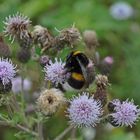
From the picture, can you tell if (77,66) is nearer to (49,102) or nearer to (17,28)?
(49,102)

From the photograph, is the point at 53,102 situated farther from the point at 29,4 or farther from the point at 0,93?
the point at 29,4

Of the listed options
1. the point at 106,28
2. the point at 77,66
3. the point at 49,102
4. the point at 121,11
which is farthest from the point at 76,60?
the point at 121,11

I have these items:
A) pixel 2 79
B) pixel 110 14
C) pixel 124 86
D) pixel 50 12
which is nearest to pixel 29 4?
pixel 50 12

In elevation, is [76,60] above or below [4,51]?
below

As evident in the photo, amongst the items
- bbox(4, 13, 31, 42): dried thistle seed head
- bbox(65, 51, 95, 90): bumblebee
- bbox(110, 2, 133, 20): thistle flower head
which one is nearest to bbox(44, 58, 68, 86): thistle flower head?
bbox(65, 51, 95, 90): bumblebee

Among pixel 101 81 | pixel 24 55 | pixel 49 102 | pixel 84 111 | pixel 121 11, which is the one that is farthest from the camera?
pixel 121 11
